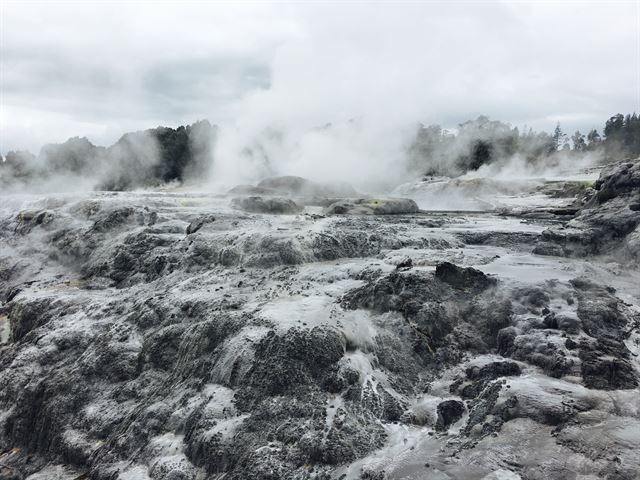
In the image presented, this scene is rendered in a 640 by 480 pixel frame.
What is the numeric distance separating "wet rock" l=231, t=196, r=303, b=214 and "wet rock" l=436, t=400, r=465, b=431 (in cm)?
1360

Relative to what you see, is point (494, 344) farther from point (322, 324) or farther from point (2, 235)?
point (2, 235)

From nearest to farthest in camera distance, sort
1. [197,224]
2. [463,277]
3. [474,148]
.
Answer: [463,277] → [197,224] → [474,148]

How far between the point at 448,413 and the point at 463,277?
3704mm

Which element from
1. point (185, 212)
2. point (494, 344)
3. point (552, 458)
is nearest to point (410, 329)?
point (494, 344)

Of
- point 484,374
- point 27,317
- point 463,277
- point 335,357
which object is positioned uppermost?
point 463,277

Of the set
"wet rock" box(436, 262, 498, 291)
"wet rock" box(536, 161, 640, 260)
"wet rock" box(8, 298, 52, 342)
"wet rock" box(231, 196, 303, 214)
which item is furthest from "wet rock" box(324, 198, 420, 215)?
"wet rock" box(8, 298, 52, 342)

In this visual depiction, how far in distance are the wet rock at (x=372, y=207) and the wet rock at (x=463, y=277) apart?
383 inches

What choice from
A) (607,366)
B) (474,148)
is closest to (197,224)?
(607,366)

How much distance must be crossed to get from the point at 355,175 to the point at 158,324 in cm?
2601

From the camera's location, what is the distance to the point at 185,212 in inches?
722

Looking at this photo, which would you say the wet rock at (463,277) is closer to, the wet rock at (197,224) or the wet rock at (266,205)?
the wet rock at (197,224)

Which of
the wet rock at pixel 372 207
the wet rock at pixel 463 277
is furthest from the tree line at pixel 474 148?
the wet rock at pixel 463 277

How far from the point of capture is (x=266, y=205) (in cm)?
1955

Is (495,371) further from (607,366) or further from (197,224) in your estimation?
(197,224)
